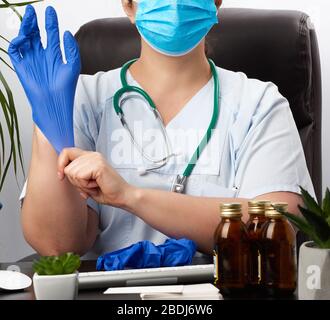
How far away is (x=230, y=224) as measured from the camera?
3.06ft

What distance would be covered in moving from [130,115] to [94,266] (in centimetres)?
39

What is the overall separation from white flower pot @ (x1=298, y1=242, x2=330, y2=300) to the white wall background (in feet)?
4.13

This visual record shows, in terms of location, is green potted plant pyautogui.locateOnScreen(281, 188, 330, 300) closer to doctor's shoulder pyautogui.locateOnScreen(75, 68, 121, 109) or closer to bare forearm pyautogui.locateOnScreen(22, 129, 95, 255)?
bare forearm pyautogui.locateOnScreen(22, 129, 95, 255)

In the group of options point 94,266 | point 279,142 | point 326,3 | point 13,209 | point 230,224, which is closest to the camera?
point 230,224

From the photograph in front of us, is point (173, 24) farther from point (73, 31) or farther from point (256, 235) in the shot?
point (73, 31)

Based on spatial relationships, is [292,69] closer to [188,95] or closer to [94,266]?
[188,95]

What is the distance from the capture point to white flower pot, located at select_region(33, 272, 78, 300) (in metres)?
0.93

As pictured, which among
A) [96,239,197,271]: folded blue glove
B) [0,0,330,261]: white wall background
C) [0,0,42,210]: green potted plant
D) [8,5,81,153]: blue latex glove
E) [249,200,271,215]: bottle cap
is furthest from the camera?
[0,0,330,261]: white wall background

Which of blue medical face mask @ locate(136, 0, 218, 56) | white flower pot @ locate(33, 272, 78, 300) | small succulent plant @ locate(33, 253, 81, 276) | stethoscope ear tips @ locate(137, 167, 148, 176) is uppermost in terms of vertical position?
blue medical face mask @ locate(136, 0, 218, 56)

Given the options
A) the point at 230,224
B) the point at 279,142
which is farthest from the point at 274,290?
the point at 279,142

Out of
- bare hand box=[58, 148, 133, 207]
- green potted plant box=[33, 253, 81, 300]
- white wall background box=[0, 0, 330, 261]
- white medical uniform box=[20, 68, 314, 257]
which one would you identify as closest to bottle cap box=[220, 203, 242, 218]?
green potted plant box=[33, 253, 81, 300]

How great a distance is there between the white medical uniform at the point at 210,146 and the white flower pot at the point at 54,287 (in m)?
0.49

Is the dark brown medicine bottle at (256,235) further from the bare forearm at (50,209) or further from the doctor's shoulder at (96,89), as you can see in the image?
the doctor's shoulder at (96,89)

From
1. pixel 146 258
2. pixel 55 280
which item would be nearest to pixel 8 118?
pixel 146 258
